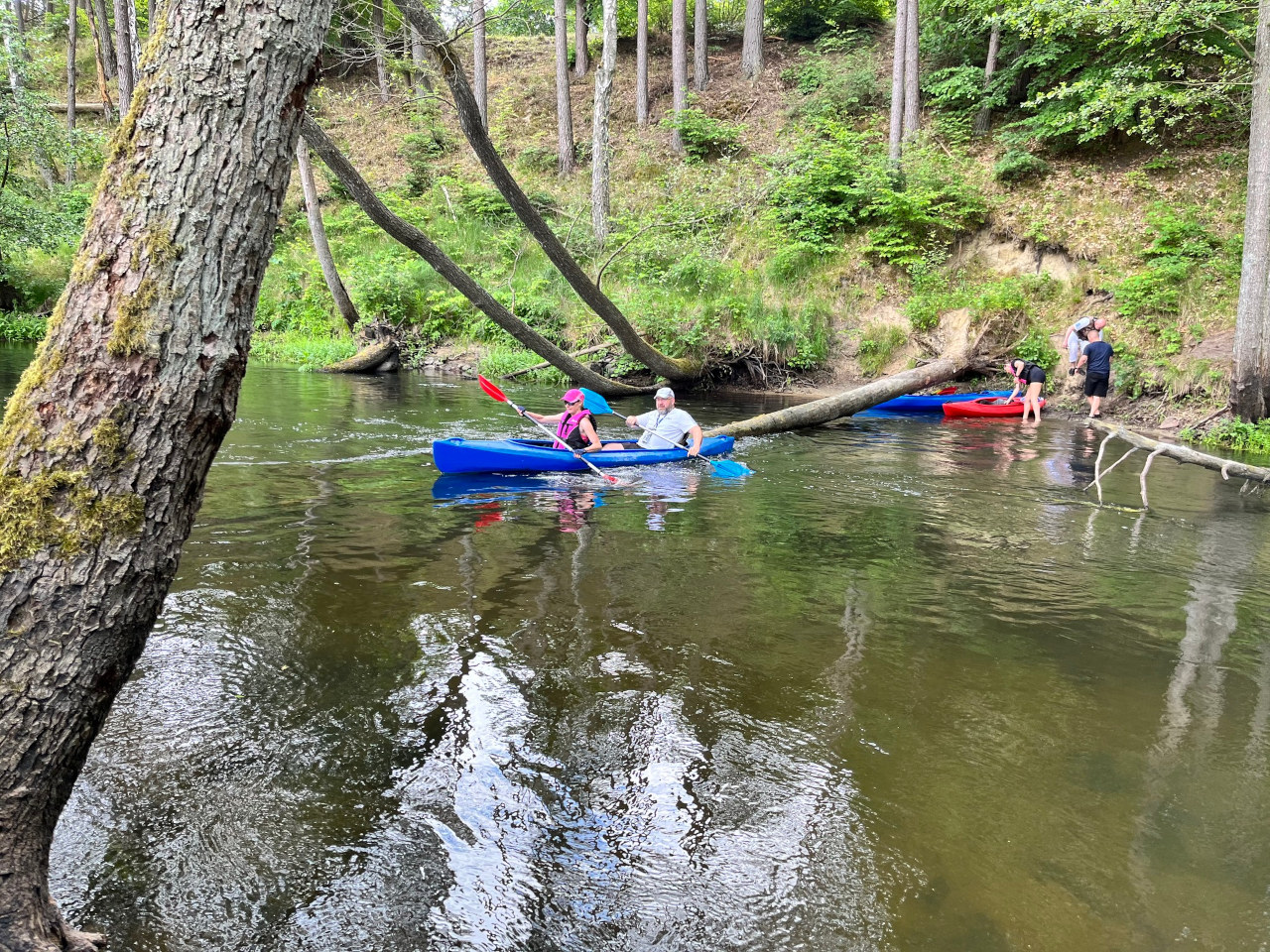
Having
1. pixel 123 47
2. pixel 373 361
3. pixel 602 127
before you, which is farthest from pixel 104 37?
pixel 602 127

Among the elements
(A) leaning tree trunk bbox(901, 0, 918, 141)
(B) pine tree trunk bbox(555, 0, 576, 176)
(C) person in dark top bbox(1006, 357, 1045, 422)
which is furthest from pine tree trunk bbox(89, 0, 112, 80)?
(C) person in dark top bbox(1006, 357, 1045, 422)

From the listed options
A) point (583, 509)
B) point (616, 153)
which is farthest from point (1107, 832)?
point (616, 153)

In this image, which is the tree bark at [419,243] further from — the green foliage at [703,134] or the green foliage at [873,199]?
the green foliage at [703,134]

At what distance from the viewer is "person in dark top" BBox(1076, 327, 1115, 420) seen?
12.9m

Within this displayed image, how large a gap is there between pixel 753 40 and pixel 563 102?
5879 mm

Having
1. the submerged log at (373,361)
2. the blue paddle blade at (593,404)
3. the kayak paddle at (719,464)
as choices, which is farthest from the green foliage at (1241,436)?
the submerged log at (373,361)

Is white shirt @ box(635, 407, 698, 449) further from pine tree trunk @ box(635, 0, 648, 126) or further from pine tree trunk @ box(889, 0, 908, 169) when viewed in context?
pine tree trunk @ box(635, 0, 648, 126)

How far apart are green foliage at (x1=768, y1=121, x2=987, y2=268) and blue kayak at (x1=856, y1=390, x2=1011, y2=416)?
13.0 ft

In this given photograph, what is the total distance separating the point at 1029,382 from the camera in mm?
14172

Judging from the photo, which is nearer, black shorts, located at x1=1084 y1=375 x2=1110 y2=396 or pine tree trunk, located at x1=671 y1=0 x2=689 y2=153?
black shorts, located at x1=1084 y1=375 x2=1110 y2=396

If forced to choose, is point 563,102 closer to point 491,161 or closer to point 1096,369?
point 1096,369

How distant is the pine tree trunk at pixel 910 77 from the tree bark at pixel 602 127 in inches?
255

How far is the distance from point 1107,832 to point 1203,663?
1945 millimetres

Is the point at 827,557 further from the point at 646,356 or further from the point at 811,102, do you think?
the point at 811,102
